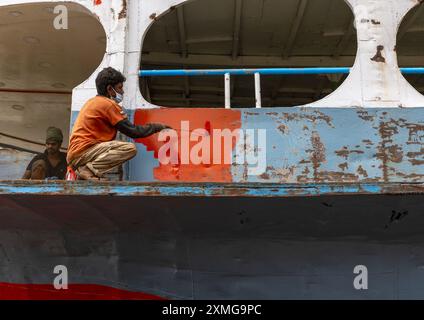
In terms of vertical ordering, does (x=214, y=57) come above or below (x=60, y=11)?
above

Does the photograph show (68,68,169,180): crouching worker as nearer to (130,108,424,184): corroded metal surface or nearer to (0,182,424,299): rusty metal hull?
(0,182,424,299): rusty metal hull

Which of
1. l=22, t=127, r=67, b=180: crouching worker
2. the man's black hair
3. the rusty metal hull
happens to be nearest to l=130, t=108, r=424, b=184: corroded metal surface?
the rusty metal hull

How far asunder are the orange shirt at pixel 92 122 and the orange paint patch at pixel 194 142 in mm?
484

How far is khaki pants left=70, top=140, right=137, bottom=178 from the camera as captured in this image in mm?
3398

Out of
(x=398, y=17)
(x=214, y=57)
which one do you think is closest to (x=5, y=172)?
(x=214, y=57)

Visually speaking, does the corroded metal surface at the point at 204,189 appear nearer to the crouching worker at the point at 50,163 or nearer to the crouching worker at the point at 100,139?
the crouching worker at the point at 100,139

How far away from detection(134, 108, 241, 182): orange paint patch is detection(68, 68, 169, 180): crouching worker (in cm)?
44

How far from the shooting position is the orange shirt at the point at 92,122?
3445 mm

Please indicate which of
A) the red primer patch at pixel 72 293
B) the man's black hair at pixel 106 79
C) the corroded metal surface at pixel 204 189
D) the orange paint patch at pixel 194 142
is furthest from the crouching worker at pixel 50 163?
the corroded metal surface at pixel 204 189

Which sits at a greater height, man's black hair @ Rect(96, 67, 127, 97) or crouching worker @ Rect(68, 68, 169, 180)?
man's black hair @ Rect(96, 67, 127, 97)

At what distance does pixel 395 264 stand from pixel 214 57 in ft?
11.8

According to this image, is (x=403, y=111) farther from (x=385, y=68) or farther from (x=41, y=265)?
(x=41, y=265)

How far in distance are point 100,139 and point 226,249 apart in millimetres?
1242

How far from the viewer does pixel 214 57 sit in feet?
20.9
